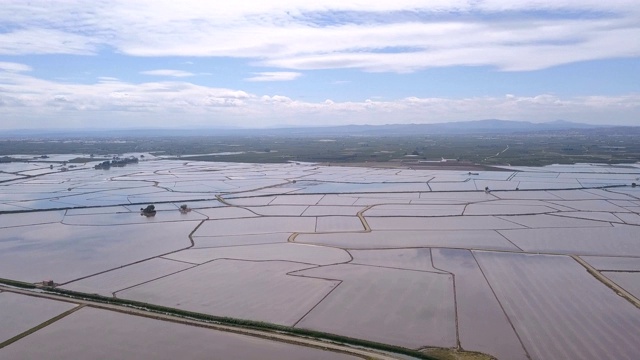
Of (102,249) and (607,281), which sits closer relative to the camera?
(607,281)

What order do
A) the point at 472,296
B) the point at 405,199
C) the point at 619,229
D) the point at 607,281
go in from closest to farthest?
the point at 472,296
the point at 607,281
the point at 619,229
the point at 405,199

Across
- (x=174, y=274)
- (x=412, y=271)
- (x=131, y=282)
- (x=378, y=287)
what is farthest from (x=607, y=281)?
(x=131, y=282)

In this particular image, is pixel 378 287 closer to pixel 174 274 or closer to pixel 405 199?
pixel 174 274

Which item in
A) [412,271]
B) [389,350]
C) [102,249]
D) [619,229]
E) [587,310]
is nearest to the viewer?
[389,350]

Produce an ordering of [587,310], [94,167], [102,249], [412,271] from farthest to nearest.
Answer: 1. [94,167]
2. [102,249]
3. [412,271]
4. [587,310]

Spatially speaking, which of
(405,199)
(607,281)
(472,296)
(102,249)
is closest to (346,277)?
(472,296)

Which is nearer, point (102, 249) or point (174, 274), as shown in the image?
point (174, 274)

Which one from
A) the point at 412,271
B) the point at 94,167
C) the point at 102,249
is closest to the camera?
the point at 412,271

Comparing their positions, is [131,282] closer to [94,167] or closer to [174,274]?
[174,274]
